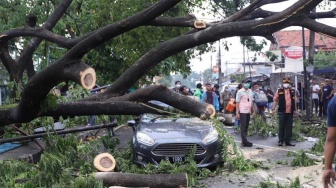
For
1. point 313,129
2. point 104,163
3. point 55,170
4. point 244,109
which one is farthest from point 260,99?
point 55,170

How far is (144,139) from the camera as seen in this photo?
920 cm

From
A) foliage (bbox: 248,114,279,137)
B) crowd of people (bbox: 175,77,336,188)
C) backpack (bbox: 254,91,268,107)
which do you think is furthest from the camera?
backpack (bbox: 254,91,268,107)

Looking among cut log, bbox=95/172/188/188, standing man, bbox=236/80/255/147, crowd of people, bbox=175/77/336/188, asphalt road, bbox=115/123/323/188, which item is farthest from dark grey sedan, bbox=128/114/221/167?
standing man, bbox=236/80/255/147

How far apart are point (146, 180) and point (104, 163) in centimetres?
104

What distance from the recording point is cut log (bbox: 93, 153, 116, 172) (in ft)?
24.5

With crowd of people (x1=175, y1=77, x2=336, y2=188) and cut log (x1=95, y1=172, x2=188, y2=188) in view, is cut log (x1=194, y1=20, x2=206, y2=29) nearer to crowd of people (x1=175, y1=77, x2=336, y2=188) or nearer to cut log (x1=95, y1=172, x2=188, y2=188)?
crowd of people (x1=175, y1=77, x2=336, y2=188)

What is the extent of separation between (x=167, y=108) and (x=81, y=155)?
10.4 feet

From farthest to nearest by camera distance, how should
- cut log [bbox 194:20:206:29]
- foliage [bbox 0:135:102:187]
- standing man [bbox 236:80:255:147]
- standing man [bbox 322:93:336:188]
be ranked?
standing man [bbox 236:80:255:147]
foliage [bbox 0:135:102:187]
cut log [bbox 194:20:206:29]
standing man [bbox 322:93:336:188]

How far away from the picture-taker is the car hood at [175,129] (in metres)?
9.19

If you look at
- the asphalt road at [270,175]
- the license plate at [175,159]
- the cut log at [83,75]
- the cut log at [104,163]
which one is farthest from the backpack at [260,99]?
the cut log at [83,75]

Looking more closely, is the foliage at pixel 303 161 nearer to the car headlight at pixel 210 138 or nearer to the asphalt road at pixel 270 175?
the asphalt road at pixel 270 175

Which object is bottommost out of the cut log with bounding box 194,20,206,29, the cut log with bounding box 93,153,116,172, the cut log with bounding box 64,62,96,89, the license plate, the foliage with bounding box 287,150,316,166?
the foliage with bounding box 287,150,316,166

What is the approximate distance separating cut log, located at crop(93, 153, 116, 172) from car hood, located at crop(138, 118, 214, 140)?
1.61m

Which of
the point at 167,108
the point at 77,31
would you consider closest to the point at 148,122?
the point at 167,108
